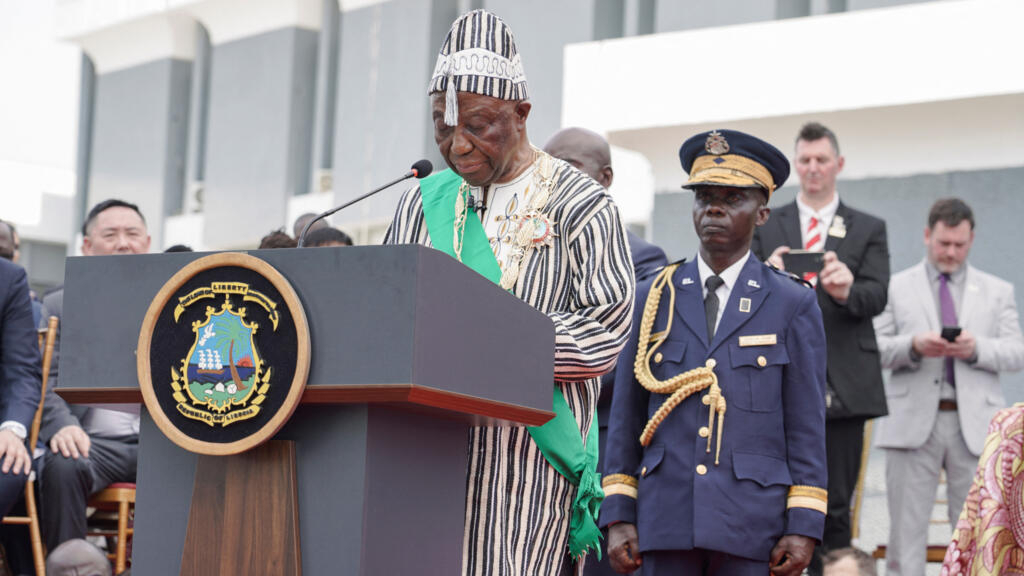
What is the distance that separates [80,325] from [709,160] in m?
2.32

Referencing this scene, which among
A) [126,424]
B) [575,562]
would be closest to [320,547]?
[575,562]

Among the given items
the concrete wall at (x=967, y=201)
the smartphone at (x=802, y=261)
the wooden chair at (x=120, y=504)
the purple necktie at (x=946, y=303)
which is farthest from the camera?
the concrete wall at (x=967, y=201)

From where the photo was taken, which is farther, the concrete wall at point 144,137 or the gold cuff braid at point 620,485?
the concrete wall at point 144,137

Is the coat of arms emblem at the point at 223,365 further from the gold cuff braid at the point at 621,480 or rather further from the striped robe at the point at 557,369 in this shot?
the gold cuff braid at the point at 621,480

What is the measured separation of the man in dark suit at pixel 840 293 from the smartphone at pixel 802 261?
25 mm

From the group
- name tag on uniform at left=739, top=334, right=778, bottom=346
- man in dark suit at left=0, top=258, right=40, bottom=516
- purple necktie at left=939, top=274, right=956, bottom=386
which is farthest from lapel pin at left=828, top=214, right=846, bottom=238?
man in dark suit at left=0, top=258, right=40, bottom=516

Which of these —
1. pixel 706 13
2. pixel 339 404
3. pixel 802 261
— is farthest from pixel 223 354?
pixel 706 13

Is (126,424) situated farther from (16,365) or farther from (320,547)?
(320,547)

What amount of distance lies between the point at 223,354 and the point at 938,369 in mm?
5002

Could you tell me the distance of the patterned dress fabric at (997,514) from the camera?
359 centimetres

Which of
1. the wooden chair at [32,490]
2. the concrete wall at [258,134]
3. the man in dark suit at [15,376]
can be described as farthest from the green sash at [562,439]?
the concrete wall at [258,134]

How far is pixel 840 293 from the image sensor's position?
555cm

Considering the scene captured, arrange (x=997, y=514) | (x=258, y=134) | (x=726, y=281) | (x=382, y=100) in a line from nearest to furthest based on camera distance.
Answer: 1. (x=997, y=514)
2. (x=726, y=281)
3. (x=382, y=100)
4. (x=258, y=134)

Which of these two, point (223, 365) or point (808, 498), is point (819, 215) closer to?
point (808, 498)
